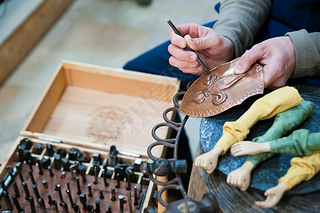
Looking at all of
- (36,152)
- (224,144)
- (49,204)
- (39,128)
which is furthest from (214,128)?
(39,128)

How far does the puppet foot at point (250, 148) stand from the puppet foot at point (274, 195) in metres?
0.07

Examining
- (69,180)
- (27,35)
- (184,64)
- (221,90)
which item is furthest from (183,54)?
(27,35)

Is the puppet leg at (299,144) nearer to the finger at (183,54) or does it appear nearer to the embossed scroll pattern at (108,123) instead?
the finger at (183,54)

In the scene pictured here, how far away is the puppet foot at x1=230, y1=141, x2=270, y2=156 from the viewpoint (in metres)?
0.68

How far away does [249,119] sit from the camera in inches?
30.0

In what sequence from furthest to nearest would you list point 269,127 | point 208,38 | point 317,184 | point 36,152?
point 36,152, point 208,38, point 269,127, point 317,184

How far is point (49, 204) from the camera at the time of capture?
1.04 m

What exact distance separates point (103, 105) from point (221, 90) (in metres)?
0.74

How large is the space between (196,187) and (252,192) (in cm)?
16

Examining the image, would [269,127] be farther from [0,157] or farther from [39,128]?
[0,157]

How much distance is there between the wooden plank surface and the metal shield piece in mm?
1408

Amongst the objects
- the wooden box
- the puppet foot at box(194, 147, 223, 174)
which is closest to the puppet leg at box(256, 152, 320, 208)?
the puppet foot at box(194, 147, 223, 174)

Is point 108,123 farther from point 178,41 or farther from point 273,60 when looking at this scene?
point 273,60

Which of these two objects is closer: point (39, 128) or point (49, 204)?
point (49, 204)
